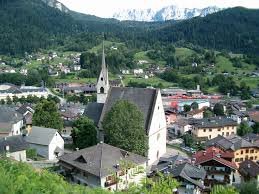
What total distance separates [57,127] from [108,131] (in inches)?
392

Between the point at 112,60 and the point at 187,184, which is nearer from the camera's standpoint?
the point at 187,184

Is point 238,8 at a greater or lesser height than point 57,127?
greater

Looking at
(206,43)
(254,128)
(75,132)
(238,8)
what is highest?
(238,8)

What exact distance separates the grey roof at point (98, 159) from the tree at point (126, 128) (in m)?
2.74

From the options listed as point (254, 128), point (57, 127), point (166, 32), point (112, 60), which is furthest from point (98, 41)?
point (57, 127)

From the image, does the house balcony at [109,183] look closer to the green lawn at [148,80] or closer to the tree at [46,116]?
the tree at [46,116]

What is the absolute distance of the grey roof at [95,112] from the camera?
127 ft

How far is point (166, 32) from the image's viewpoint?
19588 cm

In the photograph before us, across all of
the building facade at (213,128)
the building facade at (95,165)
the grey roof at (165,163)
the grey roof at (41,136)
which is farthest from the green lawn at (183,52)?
the building facade at (95,165)

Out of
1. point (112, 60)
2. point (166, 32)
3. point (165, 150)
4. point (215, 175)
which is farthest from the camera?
point (166, 32)

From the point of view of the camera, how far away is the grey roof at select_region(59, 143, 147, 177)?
89.8 ft

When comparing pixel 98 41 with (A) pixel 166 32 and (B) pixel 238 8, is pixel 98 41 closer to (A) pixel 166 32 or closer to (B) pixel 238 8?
(A) pixel 166 32

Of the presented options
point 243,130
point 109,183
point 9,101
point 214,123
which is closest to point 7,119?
point 109,183

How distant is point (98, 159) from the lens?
28.4 metres
